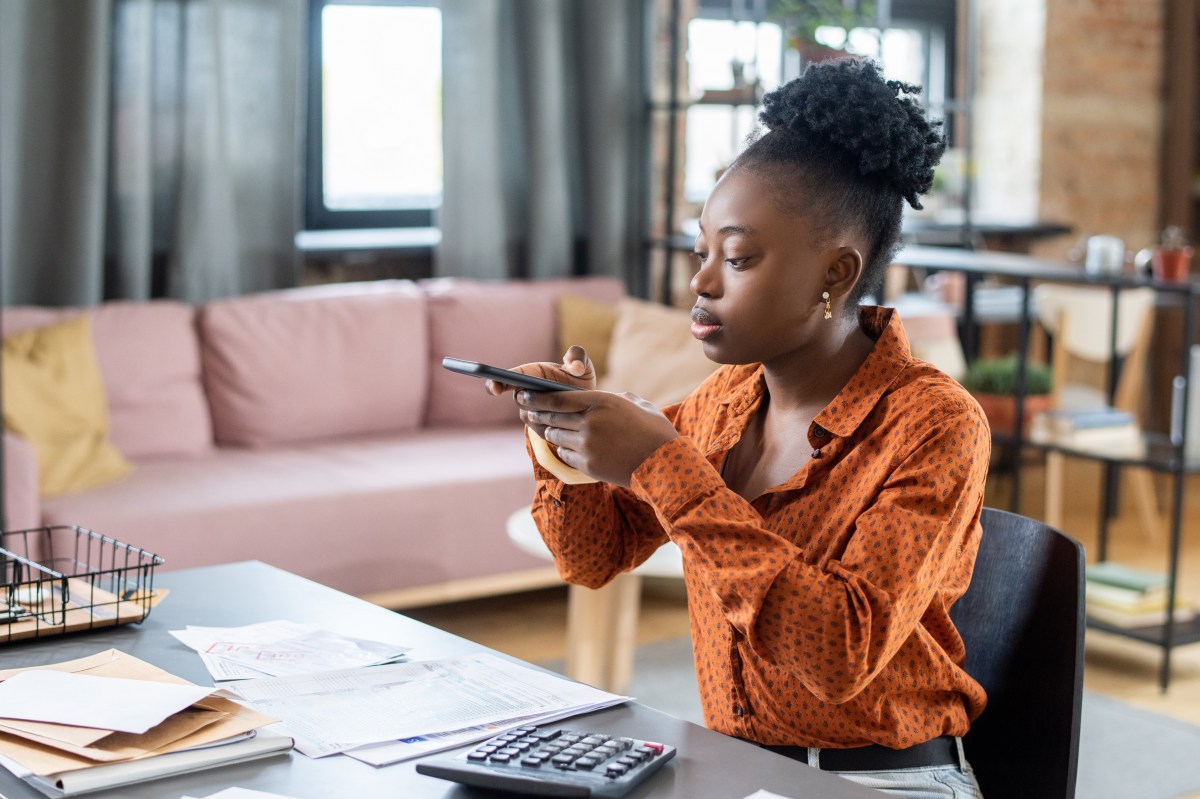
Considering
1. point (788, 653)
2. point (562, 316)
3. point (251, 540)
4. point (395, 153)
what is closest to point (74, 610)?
point (788, 653)

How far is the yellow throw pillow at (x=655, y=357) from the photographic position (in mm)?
A: 4012

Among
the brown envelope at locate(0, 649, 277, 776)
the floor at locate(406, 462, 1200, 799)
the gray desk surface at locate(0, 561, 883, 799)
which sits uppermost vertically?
the brown envelope at locate(0, 649, 277, 776)

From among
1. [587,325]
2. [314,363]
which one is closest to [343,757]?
[314,363]

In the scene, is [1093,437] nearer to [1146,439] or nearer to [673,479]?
[1146,439]

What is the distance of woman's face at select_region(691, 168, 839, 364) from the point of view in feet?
4.44

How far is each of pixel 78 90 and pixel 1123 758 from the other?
304cm

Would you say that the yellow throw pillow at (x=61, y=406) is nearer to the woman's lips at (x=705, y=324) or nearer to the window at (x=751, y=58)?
the window at (x=751, y=58)

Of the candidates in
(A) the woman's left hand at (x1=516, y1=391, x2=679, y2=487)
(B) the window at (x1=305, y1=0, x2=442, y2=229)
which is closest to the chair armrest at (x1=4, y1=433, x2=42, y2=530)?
(B) the window at (x1=305, y1=0, x2=442, y2=229)

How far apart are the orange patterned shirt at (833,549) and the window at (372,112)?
3106 millimetres

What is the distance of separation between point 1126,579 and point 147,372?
2532 mm

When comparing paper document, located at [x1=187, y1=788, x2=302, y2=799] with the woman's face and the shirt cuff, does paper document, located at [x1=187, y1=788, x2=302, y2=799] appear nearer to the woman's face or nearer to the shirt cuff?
the shirt cuff

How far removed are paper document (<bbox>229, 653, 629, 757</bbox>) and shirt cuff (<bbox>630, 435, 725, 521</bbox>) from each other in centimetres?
18

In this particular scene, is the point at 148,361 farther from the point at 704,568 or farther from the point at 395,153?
the point at 704,568

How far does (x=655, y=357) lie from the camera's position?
13.5 ft
